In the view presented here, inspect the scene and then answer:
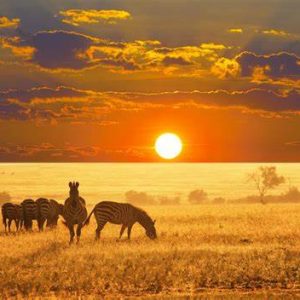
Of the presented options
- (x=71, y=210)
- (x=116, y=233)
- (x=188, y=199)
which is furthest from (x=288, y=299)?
(x=188, y=199)

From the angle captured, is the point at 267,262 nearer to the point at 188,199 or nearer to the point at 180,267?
the point at 180,267

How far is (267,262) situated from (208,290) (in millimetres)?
4251

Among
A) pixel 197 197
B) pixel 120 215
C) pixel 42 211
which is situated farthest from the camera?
pixel 197 197

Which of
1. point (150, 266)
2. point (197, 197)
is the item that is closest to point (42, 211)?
point (150, 266)

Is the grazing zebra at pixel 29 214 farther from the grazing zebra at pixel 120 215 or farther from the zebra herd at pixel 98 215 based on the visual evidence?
the grazing zebra at pixel 120 215

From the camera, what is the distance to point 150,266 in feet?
74.8

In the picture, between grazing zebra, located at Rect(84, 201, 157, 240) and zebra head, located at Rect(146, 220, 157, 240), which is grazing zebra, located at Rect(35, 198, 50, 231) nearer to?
grazing zebra, located at Rect(84, 201, 157, 240)

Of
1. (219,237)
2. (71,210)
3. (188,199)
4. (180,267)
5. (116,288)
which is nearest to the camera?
(116,288)

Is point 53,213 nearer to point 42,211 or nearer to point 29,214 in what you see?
point 42,211

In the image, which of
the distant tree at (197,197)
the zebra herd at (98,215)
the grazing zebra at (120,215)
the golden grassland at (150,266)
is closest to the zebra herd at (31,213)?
the zebra herd at (98,215)

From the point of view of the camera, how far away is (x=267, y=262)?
23531 millimetres

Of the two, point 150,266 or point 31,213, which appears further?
point 31,213

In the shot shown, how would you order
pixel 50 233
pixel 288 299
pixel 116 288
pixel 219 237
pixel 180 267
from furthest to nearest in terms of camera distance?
1. pixel 50 233
2. pixel 219 237
3. pixel 180 267
4. pixel 116 288
5. pixel 288 299

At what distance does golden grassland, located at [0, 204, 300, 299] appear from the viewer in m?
20.1
